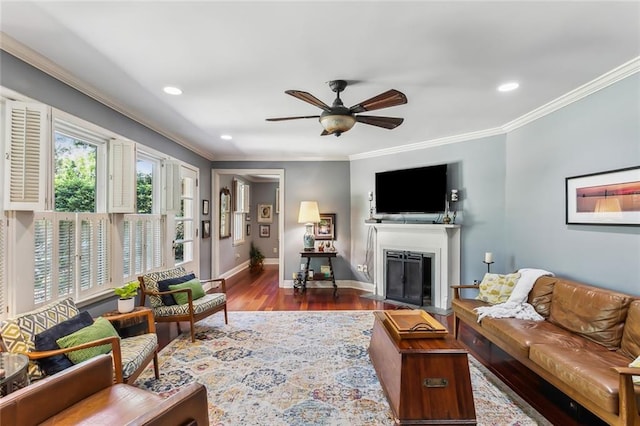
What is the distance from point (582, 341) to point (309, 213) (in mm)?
3958

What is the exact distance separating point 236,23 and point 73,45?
1205mm

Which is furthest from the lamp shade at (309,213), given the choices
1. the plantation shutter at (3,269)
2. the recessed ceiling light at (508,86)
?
the plantation shutter at (3,269)

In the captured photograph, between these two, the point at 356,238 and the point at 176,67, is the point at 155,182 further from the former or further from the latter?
Result: the point at 356,238

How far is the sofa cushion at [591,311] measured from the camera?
7.19 feet

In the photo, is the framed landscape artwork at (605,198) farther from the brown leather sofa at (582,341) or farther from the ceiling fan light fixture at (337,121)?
the ceiling fan light fixture at (337,121)

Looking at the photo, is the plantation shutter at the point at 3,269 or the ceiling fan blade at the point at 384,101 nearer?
the plantation shutter at the point at 3,269

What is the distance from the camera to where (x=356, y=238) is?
5.74 metres

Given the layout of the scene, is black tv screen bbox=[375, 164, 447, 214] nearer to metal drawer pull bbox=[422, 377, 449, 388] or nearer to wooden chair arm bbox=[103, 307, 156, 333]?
metal drawer pull bbox=[422, 377, 449, 388]

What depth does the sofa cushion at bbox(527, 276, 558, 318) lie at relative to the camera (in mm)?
2803

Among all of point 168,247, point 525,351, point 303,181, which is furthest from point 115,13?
point 303,181

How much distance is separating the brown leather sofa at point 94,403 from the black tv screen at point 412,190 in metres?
4.05

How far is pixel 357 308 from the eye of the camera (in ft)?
14.8

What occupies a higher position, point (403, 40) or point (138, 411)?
point (403, 40)

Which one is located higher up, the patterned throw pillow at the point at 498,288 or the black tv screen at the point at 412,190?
the black tv screen at the point at 412,190
